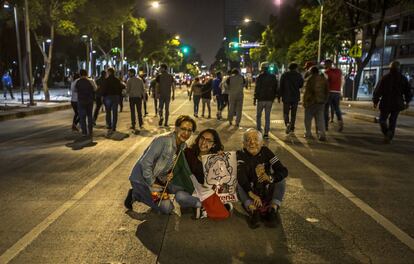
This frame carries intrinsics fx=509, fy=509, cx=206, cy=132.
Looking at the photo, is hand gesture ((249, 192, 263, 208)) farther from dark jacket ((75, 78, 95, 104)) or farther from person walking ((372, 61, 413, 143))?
dark jacket ((75, 78, 95, 104))

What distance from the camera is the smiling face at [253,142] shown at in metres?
5.66

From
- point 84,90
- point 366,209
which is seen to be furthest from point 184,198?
point 84,90

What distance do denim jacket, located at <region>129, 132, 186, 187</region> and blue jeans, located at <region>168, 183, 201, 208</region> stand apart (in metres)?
0.25

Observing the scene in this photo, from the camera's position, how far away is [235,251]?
4609 mm

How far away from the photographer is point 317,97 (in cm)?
1202

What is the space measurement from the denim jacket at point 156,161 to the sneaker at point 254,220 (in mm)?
1115

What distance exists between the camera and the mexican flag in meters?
5.79

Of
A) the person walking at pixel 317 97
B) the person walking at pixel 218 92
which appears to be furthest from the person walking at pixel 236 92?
the person walking at pixel 218 92

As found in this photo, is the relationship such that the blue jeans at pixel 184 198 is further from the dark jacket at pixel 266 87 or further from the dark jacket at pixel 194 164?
the dark jacket at pixel 266 87

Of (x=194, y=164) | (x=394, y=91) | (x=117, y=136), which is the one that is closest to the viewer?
(x=194, y=164)

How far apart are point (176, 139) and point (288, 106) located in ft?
26.0

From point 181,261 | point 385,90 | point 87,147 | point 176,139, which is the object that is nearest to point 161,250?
point 181,261

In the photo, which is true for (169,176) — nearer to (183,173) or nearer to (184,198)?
(183,173)

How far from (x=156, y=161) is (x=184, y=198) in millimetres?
524
